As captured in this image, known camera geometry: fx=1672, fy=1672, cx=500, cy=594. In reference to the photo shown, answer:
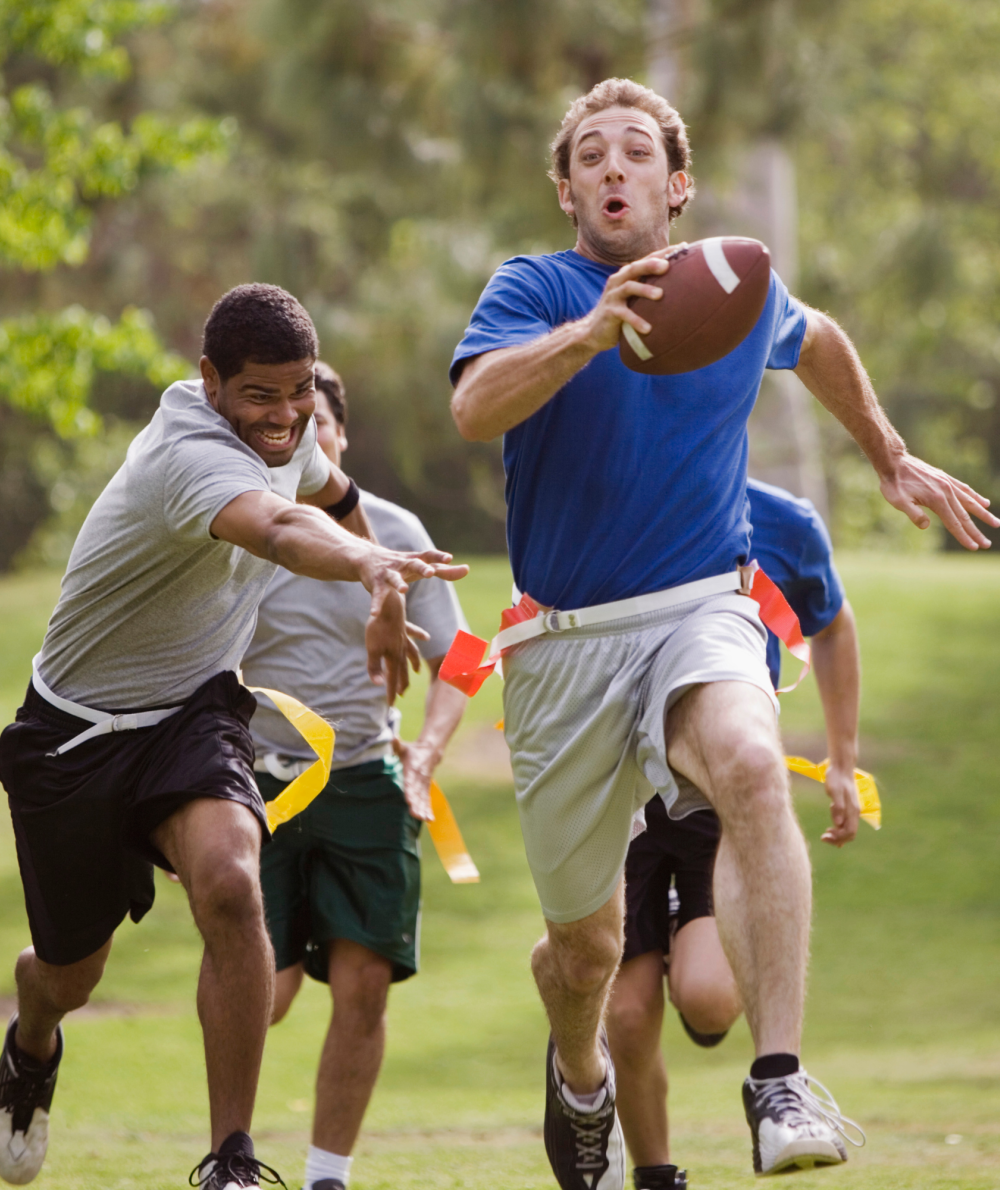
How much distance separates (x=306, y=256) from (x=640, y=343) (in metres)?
26.1

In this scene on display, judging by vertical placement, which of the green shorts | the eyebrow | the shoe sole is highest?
the eyebrow

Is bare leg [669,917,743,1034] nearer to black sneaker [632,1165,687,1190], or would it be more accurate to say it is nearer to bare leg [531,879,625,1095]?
black sneaker [632,1165,687,1190]

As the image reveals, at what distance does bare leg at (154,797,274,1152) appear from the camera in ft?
13.6

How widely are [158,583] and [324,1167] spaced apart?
2070mm

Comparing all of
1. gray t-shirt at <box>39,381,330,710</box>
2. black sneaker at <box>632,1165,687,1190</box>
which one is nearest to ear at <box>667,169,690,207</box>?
gray t-shirt at <box>39,381,330,710</box>

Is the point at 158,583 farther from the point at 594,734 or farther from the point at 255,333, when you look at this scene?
the point at 594,734

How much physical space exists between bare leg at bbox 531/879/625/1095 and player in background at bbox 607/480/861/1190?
2.08 ft

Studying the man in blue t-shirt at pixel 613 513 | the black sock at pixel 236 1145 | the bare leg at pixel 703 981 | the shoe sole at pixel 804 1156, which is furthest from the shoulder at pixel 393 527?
the shoe sole at pixel 804 1156

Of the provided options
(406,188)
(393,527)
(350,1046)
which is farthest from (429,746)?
(406,188)

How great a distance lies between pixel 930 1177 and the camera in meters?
5.31

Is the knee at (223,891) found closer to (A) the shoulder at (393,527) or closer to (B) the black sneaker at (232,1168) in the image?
(B) the black sneaker at (232,1168)

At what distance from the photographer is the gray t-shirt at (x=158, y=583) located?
4250 mm

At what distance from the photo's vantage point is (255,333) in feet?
14.1

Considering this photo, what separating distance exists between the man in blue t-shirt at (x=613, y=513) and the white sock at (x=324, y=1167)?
1.18 metres
